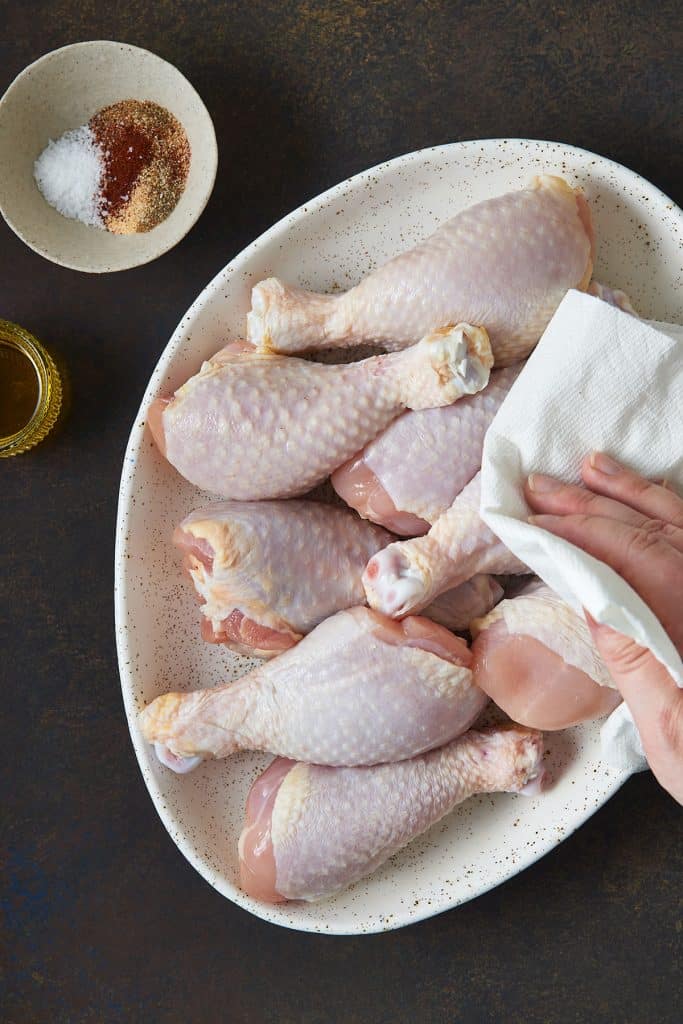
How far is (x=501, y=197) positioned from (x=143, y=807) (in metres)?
0.85

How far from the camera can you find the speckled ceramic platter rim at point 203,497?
39.4 inches

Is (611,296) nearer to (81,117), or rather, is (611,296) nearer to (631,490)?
(631,490)

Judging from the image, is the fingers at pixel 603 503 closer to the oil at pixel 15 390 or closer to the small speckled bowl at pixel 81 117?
the small speckled bowl at pixel 81 117

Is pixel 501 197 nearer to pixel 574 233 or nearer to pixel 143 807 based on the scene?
pixel 574 233

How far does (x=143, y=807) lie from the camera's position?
3.89 feet

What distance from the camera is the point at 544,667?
94cm

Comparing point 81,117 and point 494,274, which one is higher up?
point 81,117

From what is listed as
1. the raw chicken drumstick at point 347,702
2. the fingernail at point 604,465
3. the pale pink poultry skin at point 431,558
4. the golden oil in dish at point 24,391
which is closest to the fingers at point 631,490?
the fingernail at point 604,465

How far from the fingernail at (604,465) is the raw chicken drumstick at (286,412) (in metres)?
Result: 0.14

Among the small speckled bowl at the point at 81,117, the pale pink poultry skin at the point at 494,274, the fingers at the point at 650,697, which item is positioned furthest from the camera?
the small speckled bowl at the point at 81,117

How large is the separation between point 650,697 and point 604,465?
228 millimetres

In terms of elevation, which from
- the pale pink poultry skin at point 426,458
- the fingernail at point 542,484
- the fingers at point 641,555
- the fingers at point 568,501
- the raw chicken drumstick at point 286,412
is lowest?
the fingers at point 641,555

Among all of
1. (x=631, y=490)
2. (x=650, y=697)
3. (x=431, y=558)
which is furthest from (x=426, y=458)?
(x=650, y=697)

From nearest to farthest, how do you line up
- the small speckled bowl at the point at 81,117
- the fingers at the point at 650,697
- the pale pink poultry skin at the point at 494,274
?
1. the fingers at the point at 650,697
2. the pale pink poultry skin at the point at 494,274
3. the small speckled bowl at the point at 81,117
